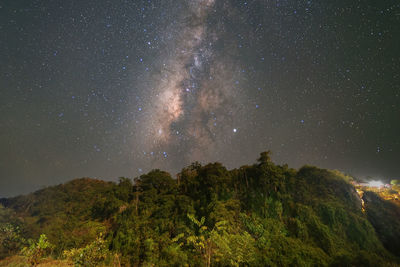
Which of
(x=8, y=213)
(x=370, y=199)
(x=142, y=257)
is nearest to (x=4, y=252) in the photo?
(x=8, y=213)

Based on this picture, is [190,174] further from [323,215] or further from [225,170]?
[323,215]

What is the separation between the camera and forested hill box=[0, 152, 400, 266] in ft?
53.7

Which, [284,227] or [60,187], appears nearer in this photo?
[284,227]

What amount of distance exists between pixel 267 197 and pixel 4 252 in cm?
4361

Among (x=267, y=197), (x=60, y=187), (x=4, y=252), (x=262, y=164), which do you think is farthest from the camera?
(x=60, y=187)

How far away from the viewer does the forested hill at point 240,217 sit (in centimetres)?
1638

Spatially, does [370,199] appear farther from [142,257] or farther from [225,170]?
[142,257]

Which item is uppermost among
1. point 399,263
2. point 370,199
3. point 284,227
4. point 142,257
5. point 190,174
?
point 190,174

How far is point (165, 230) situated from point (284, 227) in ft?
42.8

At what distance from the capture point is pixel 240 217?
20.2 meters

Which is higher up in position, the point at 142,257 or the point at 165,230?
the point at 165,230

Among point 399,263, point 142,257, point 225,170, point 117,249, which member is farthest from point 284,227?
point 117,249

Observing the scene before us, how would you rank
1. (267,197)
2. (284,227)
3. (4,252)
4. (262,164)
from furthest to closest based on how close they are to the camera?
(4,252), (262,164), (267,197), (284,227)

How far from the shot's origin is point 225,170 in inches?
969
